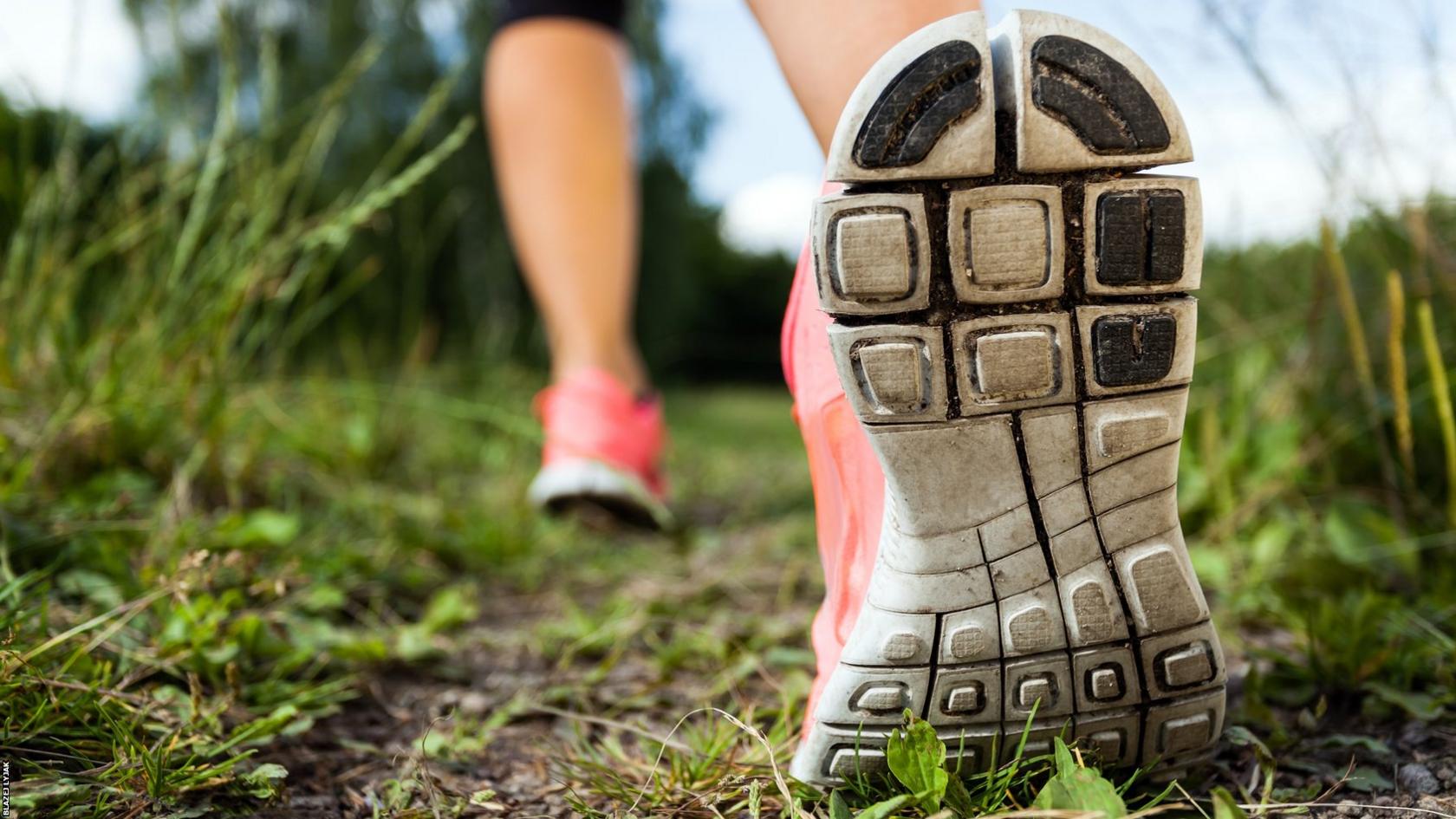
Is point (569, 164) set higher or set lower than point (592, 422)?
higher

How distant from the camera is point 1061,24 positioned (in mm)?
607

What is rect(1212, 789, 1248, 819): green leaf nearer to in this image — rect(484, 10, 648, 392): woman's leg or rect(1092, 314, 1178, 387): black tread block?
rect(1092, 314, 1178, 387): black tread block

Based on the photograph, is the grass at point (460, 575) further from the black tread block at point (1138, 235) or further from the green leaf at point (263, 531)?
the black tread block at point (1138, 235)

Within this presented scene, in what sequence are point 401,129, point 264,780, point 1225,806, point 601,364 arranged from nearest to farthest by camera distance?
point 1225,806, point 264,780, point 601,364, point 401,129

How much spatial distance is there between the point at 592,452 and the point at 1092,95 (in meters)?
1.11

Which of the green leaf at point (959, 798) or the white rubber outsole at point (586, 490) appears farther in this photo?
the white rubber outsole at point (586, 490)

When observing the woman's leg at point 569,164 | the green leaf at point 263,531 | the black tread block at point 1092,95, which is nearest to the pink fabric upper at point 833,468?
the black tread block at point 1092,95

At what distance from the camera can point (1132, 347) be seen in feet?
2.07

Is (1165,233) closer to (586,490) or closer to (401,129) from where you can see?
(586,490)

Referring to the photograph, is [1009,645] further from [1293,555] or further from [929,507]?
[1293,555]

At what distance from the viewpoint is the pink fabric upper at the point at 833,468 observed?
72 centimetres

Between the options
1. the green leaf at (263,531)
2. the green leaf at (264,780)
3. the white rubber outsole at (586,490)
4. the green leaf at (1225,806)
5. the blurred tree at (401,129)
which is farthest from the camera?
the blurred tree at (401,129)

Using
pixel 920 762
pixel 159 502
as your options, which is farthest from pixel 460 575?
pixel 920 762

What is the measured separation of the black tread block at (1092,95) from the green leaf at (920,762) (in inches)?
15.1
